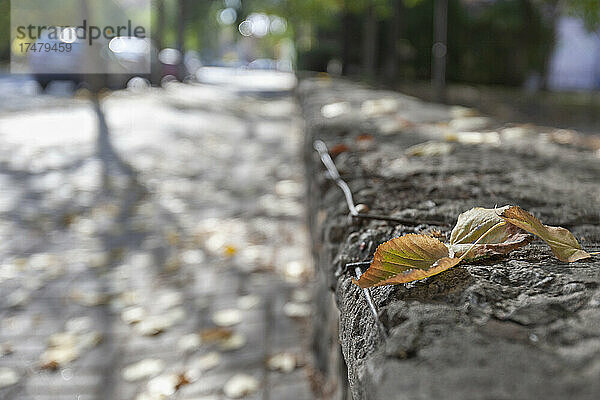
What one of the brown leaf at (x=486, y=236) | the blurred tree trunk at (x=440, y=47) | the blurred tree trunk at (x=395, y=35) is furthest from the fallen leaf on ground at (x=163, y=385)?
the blurred tree trunk at (x=395, y=35)

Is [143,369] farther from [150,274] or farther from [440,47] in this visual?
[440,47]

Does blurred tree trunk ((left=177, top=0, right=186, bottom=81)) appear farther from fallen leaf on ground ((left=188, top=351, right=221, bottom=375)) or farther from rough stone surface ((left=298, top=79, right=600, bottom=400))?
rough stone surface ((left=298, top=79, right=600, bottom=400))

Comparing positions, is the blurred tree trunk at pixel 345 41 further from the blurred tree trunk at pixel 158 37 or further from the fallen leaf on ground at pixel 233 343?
the fallen leaf on ground at pixel 233 343

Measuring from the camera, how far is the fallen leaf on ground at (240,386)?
7.87ft

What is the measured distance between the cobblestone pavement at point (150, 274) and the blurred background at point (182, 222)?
0.01 m

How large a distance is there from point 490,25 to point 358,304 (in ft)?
43.7

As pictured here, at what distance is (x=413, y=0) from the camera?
7488 millimetres

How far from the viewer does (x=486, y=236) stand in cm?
110

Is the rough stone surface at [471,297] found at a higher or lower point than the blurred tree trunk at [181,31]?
lower

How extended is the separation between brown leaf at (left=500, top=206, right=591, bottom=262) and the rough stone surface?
0.02 meters

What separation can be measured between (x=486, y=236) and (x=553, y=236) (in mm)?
116

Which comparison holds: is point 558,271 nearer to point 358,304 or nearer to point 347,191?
point 358,304

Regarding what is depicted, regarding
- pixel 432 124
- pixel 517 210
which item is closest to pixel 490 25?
pixel 432 124

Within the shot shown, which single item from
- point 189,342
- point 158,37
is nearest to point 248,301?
point 189,342
